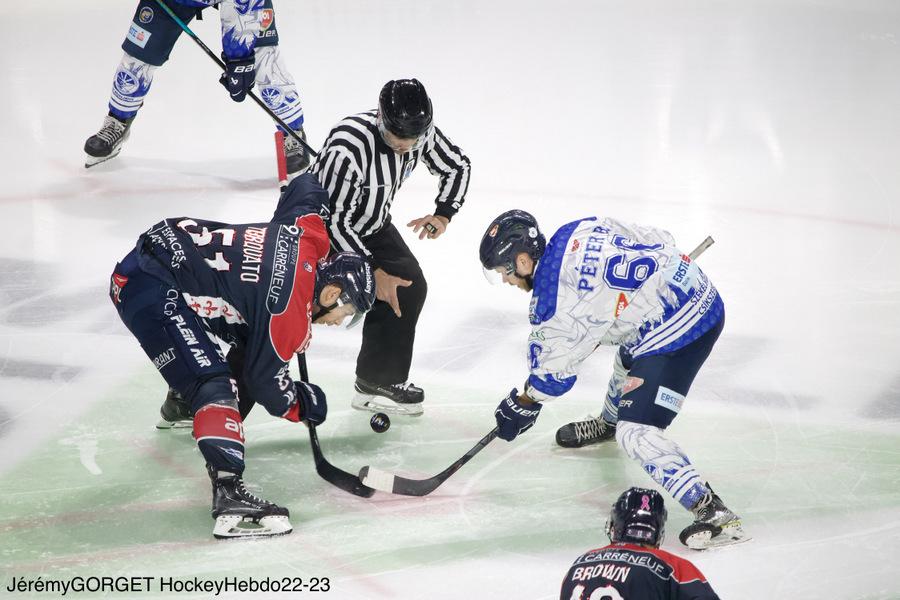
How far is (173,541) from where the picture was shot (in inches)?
130

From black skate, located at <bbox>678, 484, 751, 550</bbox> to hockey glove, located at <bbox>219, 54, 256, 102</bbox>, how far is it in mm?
3421

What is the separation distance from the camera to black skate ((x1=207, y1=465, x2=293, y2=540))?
330 centimetres

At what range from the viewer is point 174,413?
3893 millimetres

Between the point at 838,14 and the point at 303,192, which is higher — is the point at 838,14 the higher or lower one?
the higher one

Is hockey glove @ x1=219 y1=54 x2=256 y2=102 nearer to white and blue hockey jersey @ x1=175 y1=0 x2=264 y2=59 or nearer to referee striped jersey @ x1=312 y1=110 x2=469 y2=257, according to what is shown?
white and blue hockey jersey @ x1=175 y1=0 x2=264 y2=59

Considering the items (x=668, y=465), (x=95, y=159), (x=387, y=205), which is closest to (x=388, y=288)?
(x=387, y=205)

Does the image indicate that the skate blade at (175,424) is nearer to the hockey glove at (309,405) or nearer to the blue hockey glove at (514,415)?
the hockey glove at (309,405)

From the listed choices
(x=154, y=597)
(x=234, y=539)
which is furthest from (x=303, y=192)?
(x=154, y=597)

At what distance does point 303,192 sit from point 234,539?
1.11 m

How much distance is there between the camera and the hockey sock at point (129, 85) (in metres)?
5.97

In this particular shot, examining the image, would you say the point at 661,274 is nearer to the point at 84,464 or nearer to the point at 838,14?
the point at 84,464

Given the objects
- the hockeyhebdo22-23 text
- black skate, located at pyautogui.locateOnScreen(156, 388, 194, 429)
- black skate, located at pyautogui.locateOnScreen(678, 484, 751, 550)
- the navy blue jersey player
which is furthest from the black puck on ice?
the navy blue jersey player

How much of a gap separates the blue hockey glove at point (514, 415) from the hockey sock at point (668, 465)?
1.05 feet

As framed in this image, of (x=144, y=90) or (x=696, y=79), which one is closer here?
(x=144, y=90)
